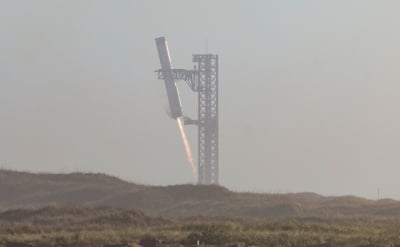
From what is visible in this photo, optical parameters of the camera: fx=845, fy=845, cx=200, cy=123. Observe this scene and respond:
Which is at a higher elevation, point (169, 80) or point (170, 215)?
point (169, 80)

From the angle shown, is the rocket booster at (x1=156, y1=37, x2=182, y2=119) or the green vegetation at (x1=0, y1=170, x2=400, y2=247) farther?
the rocket booster at (x1=156, y1=37, x2=182, y2=119)

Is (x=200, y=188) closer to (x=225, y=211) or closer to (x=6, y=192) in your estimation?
(x=225, y=211)

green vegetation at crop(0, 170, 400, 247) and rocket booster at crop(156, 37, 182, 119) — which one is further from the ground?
rocket booster at crop(156, 37, 182, 119)

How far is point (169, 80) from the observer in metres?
75.7

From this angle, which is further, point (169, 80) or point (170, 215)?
point (169, 80)

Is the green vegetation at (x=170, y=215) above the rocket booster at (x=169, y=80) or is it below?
below

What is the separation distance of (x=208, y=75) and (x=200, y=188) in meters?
17.5

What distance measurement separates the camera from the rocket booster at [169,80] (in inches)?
2921

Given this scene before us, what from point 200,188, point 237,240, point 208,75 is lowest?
point 237,240

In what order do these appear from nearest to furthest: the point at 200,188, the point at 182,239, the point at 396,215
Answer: the point at 182,239
the point at 396,215
the point at 200,188

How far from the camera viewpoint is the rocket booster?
74.2 meters

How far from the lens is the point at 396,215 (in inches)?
1833

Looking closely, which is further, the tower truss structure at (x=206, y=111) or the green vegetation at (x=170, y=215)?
the tower truss structure at (x=206, y=111)

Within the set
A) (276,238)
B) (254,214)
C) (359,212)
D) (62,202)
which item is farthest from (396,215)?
(276,238)
